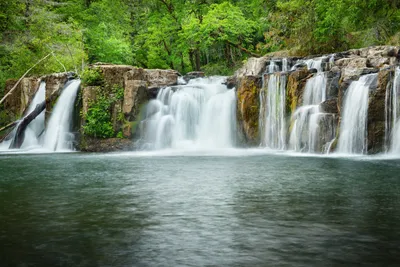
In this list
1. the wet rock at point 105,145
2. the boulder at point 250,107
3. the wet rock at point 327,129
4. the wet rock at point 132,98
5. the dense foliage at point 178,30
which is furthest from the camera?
the dense foliage at point 178,30

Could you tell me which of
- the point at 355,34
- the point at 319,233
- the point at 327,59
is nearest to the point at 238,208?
the point at 319,233

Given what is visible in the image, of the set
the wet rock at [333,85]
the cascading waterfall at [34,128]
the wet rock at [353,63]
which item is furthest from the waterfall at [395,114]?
the cascading waterfall at [34,128]

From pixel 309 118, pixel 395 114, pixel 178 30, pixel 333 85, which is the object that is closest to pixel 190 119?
pixel 309 118

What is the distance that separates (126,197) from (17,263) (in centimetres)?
380

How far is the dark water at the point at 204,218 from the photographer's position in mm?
4629

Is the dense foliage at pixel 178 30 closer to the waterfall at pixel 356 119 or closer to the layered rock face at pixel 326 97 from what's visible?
the layered rock face at pixel 326 97

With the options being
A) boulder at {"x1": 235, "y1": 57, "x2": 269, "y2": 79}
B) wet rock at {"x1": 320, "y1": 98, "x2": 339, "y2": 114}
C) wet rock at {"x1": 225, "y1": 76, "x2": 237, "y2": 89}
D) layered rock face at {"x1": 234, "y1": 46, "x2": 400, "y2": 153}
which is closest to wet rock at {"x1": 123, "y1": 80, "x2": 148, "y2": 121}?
wet rock at {"x1": 225, "y1": 76, "x2": 237, "y2": 89}

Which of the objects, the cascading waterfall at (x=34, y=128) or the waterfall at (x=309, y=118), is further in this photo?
the cascading waterfall at (x=34, y=128)

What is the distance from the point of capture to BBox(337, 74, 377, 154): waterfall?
1623cm

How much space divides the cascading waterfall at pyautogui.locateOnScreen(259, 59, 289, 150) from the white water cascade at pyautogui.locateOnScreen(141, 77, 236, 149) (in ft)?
6.14

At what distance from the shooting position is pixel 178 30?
3894cm

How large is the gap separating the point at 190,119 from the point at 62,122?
6731mm

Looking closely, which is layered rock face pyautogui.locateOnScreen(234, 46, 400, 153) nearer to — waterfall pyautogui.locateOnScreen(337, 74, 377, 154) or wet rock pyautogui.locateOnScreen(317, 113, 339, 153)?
wet rock pyautogui.locateOnScreen(317, 113, 339, 153)

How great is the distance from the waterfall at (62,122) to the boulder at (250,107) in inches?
351
